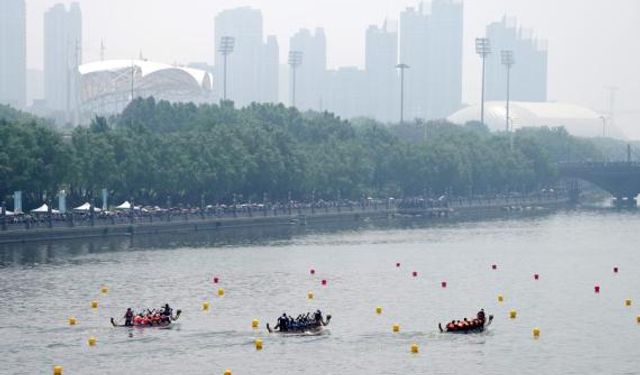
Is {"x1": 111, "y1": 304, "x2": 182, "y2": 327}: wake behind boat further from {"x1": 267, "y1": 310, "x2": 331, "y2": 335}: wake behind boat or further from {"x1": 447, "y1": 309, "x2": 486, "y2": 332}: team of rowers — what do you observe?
{"x1": 447, "y1": 309, "x2": 486, "y2": 332}: team of rowers

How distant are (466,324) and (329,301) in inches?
628

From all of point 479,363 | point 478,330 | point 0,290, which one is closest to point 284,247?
point 0,290

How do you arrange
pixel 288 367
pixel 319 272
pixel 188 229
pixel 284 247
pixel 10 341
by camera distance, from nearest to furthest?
1. pixel 288 367
2. pixel 10 341
3. pixel 319 272
4. pixel 284 247
5. pixel 188 229

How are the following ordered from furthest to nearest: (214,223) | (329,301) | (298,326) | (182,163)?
(182,163) → (214,223) → (329,301) → (298,326)

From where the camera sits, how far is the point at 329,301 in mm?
99062

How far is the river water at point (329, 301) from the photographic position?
253 ft

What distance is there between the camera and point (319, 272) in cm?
11694

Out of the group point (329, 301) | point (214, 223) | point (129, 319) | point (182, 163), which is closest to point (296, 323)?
point (129, 319)

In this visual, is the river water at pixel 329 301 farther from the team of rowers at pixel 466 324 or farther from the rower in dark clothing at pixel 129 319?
the team of rowers at pixel 466 324

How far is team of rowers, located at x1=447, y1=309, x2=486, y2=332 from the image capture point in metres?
85.1

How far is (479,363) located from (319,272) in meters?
41.0

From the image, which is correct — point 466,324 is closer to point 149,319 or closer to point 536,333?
point 536,333

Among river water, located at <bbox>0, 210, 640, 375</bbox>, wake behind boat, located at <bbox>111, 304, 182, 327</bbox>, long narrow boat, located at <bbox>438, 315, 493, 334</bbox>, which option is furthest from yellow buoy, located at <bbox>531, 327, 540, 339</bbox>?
wake behind boat, located at <bbox>111, 304, 182, 327</bbox>

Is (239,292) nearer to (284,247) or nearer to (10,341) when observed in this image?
(10,341)
